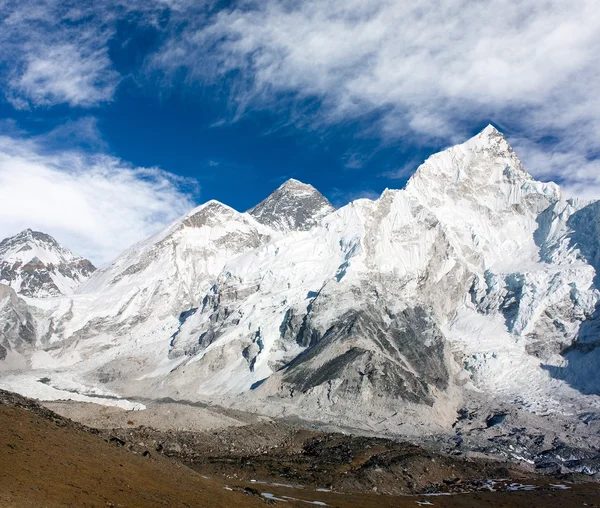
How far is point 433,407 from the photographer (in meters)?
177

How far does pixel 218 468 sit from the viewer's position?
65.9 metres

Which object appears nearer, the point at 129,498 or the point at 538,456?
the point at 129,498

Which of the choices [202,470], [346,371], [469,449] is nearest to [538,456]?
[469,449]

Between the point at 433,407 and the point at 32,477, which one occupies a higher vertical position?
the point at 433,407

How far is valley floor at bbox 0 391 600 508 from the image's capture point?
3822cm

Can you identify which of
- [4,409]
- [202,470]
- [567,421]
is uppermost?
[567,421]

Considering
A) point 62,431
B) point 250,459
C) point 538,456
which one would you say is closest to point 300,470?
point 250,459

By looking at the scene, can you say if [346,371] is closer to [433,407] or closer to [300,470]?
[433,407]

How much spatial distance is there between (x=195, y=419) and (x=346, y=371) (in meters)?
98.6

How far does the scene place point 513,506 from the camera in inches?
2788

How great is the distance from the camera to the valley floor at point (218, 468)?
38219 millimetres

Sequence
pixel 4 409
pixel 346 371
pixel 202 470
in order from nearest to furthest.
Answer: pixel 4 409
pixel 202 470
pixel 346 371

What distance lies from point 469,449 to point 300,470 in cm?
7862

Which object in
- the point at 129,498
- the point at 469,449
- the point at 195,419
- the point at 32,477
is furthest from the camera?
the point at 469,449
